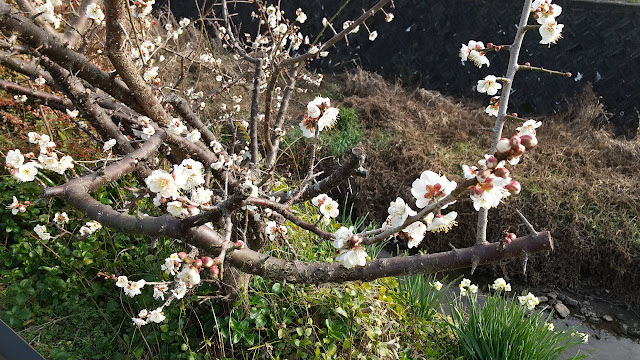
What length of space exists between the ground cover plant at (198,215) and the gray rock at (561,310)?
152 centimetres

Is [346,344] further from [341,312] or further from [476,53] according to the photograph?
[476,53]

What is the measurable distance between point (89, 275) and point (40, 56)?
1.32 meters

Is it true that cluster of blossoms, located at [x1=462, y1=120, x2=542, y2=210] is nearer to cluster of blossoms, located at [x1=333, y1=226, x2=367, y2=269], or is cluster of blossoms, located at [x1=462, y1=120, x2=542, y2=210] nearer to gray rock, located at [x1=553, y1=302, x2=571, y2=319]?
cluster of blossoms, located at [x1=333, y1=226, x2=367, y2=269]

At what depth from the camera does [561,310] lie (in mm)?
3547

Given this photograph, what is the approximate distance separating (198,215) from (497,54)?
204 inches

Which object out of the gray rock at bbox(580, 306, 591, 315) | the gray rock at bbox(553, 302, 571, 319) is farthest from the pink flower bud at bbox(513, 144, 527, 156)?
the gray rock at bbox(580, 306, 591, 315)

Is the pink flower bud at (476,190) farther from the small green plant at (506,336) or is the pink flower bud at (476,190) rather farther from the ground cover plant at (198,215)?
the small green plant at (506,336)

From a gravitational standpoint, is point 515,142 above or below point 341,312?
above

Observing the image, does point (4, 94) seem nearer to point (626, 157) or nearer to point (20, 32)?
point (20, 32)

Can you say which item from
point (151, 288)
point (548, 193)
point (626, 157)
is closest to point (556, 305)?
point (548, 193)

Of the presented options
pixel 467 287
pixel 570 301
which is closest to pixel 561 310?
pixel 570 301

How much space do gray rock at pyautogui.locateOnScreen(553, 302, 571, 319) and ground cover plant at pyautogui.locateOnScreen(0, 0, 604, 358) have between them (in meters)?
1.52

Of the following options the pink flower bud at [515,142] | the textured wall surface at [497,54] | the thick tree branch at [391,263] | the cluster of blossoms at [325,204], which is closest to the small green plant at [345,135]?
the textured wall surface at [497,54]

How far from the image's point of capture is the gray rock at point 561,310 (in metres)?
3.52
